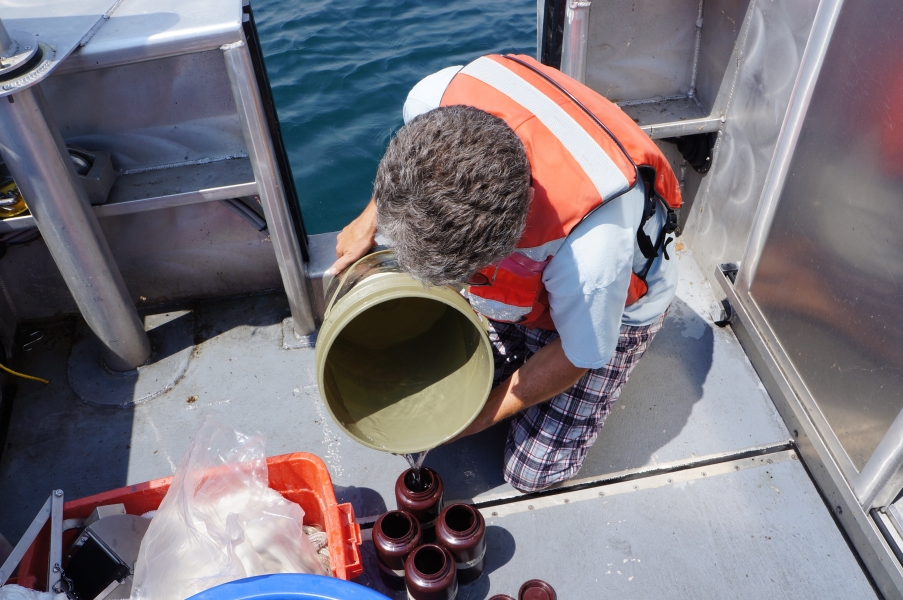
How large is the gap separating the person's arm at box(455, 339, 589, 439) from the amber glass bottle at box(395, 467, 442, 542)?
0.65 feet

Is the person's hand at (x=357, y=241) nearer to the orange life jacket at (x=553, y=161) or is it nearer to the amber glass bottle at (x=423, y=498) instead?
the orange life jacket at (x=553, y=161)

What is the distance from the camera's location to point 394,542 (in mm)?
1903

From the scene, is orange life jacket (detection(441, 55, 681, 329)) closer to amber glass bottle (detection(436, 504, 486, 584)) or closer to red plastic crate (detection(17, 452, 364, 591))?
amber glass bottle (detection(436, 504, 486, 584))

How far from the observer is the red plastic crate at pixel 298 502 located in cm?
173

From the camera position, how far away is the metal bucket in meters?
1.63

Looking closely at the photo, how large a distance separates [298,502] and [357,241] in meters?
0.76

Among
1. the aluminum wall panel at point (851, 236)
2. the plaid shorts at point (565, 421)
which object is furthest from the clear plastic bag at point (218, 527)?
the aluminum wall panel at point (851, 236)

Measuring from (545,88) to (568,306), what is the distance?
56cm

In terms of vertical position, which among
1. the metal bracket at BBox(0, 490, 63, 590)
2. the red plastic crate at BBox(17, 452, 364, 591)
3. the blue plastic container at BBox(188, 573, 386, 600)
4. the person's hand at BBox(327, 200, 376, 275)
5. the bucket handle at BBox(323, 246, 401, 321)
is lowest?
the red plastic crate at BBox(17, 452, 364, 591)

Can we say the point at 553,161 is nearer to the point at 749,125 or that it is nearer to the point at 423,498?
the point at 423,498

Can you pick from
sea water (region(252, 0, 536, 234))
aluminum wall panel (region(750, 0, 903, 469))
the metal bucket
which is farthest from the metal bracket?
sea water (region(252, 0, 536, 234))

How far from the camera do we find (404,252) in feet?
4.82

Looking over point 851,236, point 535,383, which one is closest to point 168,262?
point 535,383

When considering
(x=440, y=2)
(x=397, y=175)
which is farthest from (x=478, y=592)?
(x=440, y=2)
